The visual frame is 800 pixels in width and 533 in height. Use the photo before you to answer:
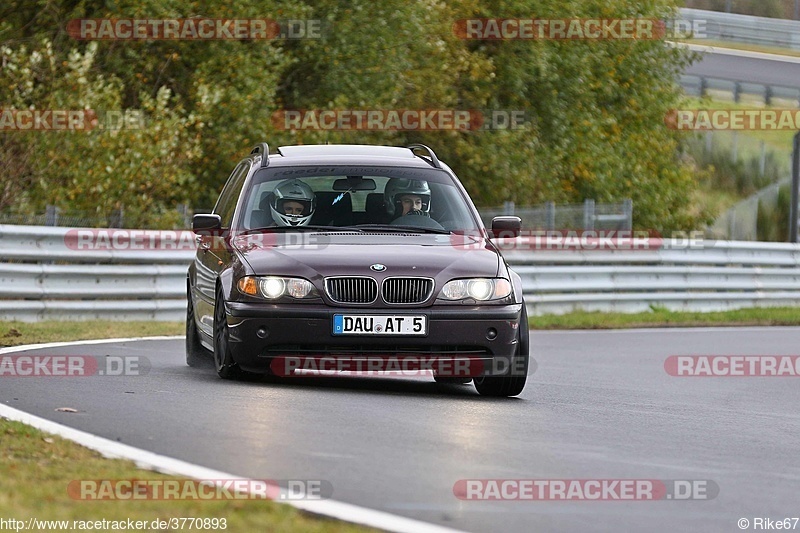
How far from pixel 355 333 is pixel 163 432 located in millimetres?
2317

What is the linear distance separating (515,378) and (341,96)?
17.4 meters

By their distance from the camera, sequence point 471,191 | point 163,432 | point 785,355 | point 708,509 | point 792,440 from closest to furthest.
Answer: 1. point 708,509
2. point 163,432
3. point 792,440
4. point 785,355
5. point 471,191

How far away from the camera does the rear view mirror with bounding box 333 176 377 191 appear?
1116 centimetres

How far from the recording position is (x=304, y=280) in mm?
10039

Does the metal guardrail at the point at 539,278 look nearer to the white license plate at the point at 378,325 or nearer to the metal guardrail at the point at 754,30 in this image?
the white license plate at the point at 378,325

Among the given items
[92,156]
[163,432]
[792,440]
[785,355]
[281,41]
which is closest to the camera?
[163,432]

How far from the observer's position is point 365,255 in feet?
33.6

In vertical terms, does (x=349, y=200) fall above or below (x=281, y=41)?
below

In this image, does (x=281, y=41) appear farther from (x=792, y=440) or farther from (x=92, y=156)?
(x=792, y=440)

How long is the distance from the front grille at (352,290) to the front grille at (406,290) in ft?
0.25

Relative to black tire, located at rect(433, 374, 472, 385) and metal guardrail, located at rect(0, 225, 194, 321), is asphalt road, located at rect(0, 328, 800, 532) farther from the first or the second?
metal guardrail, located at rect(0, 225, 194, 321)

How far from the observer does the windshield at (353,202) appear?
11.1 m

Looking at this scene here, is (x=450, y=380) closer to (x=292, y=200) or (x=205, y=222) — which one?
(x=292, y=200)

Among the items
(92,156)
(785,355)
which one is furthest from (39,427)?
(92,156)
